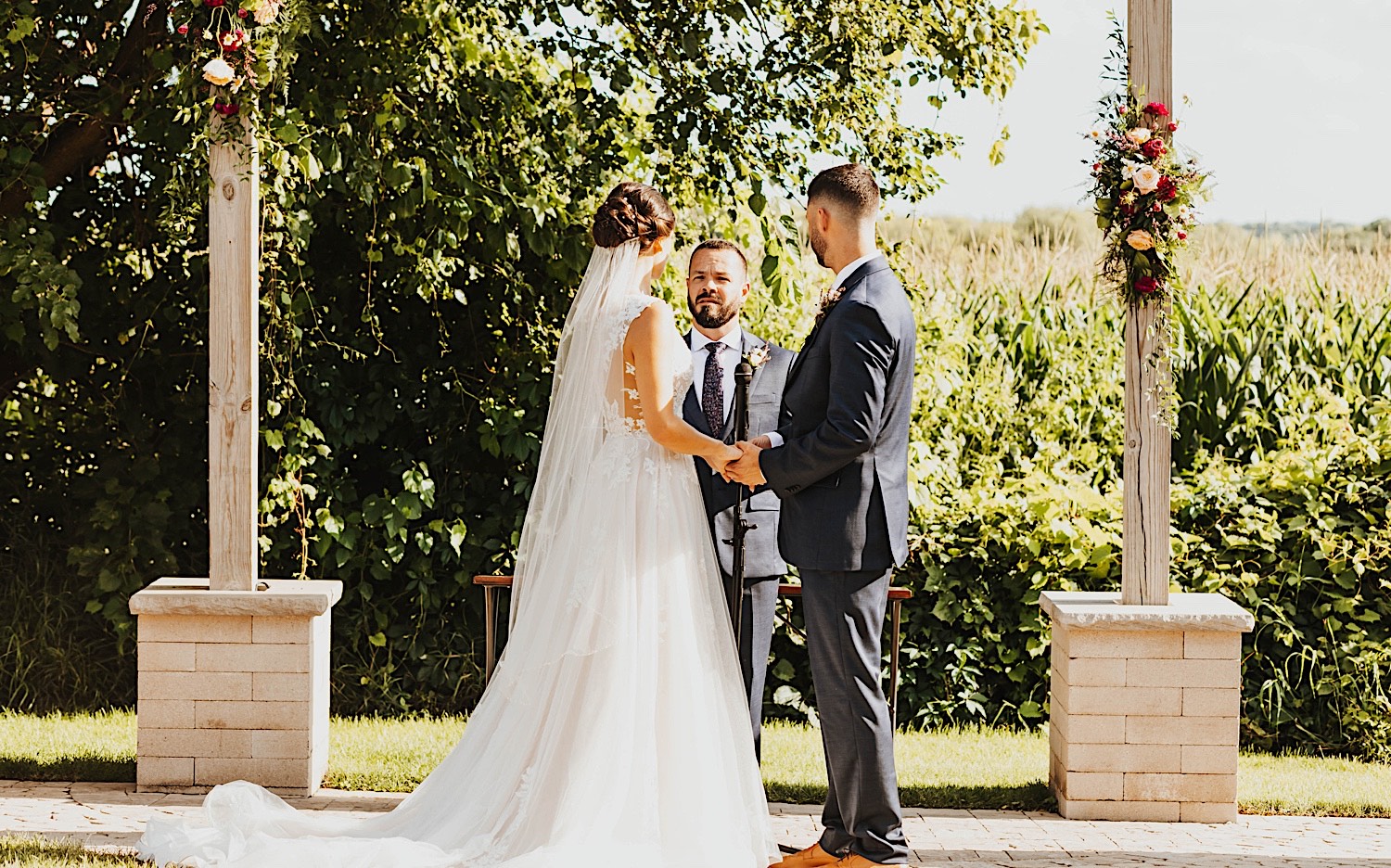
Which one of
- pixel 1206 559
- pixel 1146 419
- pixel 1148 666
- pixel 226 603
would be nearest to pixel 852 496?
pixel 1146 419

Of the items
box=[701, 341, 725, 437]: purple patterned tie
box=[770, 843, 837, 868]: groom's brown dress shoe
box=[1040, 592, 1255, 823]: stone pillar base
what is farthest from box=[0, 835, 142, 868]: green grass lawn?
box=[1040, 592, 1255, 823]: stone pillar base

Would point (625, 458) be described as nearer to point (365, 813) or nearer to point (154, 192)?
point (365, 813)

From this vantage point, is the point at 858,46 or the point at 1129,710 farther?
the point at 858,46

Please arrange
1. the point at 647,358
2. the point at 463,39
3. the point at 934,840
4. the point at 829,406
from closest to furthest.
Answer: the point at 829,406 → the point at 647,358 → the point at 934,840 → the point at 463,39

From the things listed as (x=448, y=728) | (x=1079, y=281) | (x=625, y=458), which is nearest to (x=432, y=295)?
(x=448, y=728)

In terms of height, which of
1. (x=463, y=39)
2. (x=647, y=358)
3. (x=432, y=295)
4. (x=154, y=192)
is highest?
(x=463, y=39)

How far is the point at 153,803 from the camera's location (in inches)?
175

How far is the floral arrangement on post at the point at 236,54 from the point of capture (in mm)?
4363

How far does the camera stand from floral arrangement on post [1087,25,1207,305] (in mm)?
4223

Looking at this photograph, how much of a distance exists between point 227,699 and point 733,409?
1920 millimetres

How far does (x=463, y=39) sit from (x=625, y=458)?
2344 mm

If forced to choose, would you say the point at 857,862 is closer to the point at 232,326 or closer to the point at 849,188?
the point at 849,188

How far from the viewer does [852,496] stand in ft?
12.0

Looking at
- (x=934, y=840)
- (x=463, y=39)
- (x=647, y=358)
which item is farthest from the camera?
(x=463, y=39)
